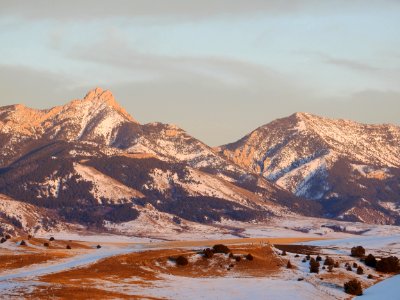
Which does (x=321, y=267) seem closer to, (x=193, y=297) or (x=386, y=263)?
(x=386, y=263)

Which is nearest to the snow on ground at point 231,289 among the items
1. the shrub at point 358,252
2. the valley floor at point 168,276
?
the valley floor at point 168,276

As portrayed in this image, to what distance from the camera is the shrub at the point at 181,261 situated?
5007 inches

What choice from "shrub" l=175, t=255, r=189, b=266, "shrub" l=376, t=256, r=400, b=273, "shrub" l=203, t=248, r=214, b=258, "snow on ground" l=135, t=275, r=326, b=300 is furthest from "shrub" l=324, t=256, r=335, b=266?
"shrub" l=175, t=255, r=189, b=266

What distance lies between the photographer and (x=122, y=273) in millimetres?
114312

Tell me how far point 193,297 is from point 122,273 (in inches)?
857

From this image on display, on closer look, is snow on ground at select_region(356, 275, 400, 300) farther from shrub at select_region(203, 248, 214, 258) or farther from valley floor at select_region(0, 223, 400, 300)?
shrub at select_region(203, 248, 214, 258)

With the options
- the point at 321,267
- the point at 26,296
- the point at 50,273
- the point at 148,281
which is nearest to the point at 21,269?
the point at 50,273

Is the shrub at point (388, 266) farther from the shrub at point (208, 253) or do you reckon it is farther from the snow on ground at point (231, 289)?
the shrub at point (208, 253)

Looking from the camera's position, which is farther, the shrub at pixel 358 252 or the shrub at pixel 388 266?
the shrub at pixel 358 252

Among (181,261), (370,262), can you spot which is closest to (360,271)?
(370,262)

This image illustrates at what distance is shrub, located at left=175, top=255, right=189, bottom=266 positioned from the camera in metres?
127

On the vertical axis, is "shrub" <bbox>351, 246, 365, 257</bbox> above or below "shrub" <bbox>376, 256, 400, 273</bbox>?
above

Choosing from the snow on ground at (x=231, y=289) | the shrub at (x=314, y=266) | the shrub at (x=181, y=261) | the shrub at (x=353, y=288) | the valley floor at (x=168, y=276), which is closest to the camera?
the valley floor at (x=168, y=276)

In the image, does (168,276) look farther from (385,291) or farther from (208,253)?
(385,291)
